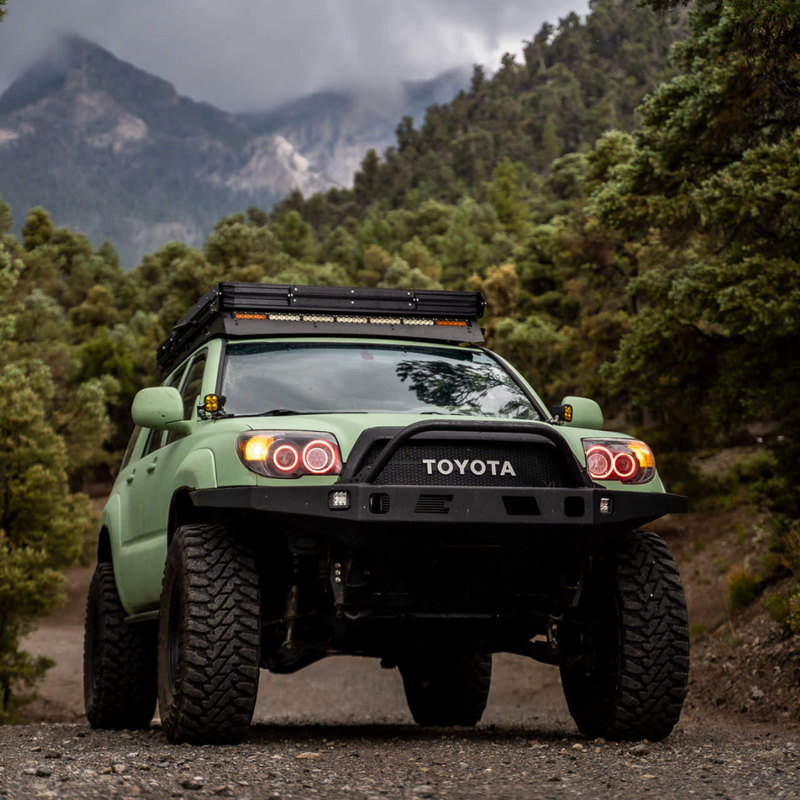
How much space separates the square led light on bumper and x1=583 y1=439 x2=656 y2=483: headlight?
1.25 m

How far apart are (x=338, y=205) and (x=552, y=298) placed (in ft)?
465

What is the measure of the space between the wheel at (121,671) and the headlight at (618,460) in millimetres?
3514

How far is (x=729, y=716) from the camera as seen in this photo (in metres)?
11.4

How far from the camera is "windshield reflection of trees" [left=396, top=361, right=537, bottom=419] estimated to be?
6441 mm

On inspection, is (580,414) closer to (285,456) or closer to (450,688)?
(285,456)

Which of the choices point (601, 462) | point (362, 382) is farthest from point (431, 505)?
point (362, 382)

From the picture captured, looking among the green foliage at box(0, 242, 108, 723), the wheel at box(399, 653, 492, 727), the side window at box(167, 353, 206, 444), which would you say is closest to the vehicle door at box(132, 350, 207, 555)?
the side window at box(167, 353, 206, 444)

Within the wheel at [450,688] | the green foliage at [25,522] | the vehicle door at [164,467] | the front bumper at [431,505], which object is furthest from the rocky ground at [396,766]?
the green foliage at [25,522]

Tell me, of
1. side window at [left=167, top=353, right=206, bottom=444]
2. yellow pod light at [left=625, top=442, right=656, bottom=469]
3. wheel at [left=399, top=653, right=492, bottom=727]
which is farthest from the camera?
wheel at [left=399, top=653, right=492, bottom=727]

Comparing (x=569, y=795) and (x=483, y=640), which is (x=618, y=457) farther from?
(x=569, y=795)

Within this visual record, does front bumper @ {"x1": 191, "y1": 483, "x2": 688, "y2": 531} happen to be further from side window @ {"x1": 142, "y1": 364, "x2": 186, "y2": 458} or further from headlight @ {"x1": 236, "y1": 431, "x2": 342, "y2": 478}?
side window @ {"x1": 142, "y1": 364, "x2": 186, "y2": 458}

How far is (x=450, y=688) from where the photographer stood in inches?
339

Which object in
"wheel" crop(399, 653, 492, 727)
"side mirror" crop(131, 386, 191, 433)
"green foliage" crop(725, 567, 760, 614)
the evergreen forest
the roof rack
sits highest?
the evergreen forest

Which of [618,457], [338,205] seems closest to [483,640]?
[618,457]
